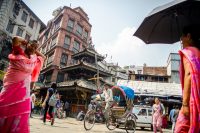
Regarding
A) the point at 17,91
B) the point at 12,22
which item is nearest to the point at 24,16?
the point at 12,22

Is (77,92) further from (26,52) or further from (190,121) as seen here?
(190,121)

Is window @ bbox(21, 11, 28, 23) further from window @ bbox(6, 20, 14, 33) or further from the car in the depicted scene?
the car

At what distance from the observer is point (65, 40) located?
37469 millimetres

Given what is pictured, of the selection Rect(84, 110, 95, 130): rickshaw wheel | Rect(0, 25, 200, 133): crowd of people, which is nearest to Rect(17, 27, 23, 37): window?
Rect(84, 110, 95, 130): rickshaw wheel

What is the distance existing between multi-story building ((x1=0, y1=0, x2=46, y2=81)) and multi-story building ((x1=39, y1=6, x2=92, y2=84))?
4.84 metres

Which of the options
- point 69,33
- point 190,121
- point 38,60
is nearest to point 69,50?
point 69,33

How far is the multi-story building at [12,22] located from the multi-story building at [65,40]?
4838mm

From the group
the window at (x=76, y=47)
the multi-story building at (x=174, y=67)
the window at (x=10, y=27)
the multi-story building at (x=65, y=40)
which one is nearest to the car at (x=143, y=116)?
the multi-story building at (x=65, y=40)

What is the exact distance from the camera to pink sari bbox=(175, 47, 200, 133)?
6.46 feet

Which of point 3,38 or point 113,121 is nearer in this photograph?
point 113,121

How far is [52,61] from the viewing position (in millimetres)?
35969

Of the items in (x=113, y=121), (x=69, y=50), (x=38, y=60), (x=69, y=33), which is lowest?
(x=113, y=121)

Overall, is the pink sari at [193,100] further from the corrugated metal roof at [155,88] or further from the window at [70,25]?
the window at [70,25]

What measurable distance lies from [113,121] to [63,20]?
3157cm
